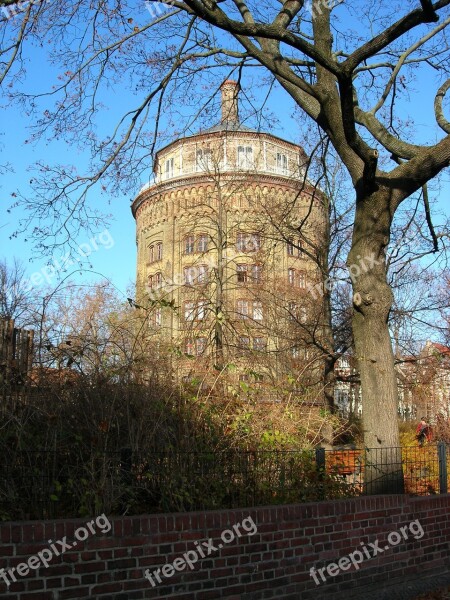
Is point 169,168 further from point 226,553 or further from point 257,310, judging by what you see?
point 226,553

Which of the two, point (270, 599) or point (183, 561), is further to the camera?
point (270, 599)

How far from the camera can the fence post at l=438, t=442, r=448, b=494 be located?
9.39 metres

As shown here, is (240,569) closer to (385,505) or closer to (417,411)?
(385,505)

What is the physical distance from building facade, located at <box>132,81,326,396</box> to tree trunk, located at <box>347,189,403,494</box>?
4.93 ft

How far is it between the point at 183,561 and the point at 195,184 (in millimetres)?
36390

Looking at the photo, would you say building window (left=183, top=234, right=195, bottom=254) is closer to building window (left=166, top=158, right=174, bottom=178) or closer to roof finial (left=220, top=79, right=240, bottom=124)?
building window (left=166, top=158, right=174, bottom=178)

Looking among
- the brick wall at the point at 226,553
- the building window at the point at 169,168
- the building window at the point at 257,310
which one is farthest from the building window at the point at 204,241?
the brick wall at the point at 226,553

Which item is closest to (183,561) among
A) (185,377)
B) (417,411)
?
(185,377)

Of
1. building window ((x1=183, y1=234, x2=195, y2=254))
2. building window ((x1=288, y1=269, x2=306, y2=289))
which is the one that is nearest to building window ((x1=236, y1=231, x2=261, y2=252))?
building window ((x1=288, y1=269, x2=306, y2=289))

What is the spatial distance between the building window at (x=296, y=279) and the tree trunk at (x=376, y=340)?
14.7 meters

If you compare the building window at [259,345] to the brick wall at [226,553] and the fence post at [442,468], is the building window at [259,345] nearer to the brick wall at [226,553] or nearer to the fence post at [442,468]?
the fence post at [442,468]

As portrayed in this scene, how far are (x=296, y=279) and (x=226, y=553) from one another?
20.2 m

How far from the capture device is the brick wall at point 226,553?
480cm

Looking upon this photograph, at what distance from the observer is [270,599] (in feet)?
20.2
